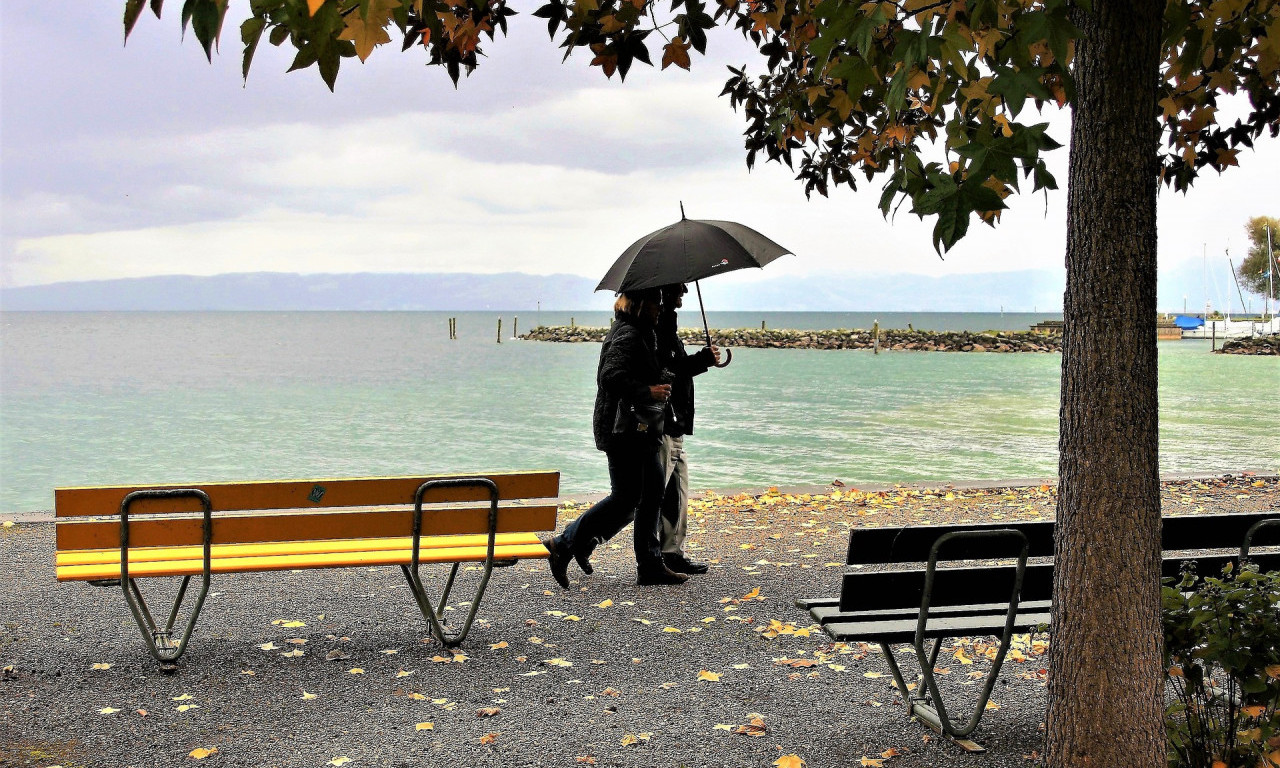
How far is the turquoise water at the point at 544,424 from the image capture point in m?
15.9

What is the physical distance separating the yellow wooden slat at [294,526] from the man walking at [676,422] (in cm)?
123

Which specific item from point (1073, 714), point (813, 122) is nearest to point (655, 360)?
point (813, 122)

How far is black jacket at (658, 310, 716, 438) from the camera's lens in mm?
6609

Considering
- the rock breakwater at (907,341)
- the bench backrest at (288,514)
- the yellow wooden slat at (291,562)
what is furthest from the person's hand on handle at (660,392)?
the rock breakwater at (907,341)

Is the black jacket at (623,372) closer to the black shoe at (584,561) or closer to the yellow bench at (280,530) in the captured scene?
the black shoe at (584,561)

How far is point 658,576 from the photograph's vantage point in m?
6.71

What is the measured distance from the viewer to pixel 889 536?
3.86m

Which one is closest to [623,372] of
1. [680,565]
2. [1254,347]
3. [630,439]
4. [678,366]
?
[630,439]

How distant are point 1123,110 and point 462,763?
9.91 ft

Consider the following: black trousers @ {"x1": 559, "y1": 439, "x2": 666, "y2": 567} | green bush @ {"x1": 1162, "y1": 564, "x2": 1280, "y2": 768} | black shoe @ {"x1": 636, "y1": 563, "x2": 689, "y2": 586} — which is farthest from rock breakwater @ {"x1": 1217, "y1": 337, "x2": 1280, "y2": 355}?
green bush @ {"x1": 1162, "y1": 564, "x2": 1280, "y2": 768}

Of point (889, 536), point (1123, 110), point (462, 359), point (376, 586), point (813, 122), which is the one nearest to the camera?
point (1123, 110)

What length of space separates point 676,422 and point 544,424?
17.1 m

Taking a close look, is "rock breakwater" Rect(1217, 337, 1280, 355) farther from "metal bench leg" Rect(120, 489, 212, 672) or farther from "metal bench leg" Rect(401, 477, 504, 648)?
"metal bench leg" Rect(120, 489, 212, 672)

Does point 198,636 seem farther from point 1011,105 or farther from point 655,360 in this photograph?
point 1011,105
